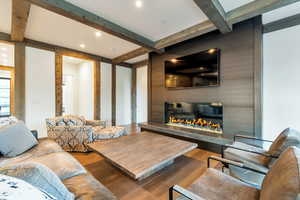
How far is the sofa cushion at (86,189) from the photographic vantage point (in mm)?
1021

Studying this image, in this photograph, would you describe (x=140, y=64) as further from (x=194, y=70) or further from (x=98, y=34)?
(x=194, y=70)

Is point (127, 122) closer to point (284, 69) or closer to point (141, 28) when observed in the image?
point (141, 28)

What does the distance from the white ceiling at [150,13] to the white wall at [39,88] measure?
2.63 meters

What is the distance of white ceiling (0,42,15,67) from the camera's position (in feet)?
14.0

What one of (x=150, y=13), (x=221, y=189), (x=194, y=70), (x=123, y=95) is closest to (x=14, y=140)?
(x=221, y=189)

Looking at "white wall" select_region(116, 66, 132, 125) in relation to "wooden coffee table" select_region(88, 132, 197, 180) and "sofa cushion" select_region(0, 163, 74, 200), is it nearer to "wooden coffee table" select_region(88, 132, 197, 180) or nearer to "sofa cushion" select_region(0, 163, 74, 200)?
"wooden coffee table" select_region(88, 132, 197, 180)

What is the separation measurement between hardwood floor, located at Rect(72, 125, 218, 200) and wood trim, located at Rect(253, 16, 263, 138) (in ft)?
4.10

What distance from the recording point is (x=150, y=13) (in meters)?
2.79

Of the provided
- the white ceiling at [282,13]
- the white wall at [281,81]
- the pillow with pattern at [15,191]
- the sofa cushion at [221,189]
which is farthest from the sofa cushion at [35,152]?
the white ceiling at [282,13]

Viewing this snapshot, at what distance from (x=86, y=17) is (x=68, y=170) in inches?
105

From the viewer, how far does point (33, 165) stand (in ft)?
2.56

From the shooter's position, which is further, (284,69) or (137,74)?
(137,74)

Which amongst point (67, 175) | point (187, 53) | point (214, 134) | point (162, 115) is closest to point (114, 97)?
point (162, 115)

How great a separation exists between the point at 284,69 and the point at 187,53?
2.12m
